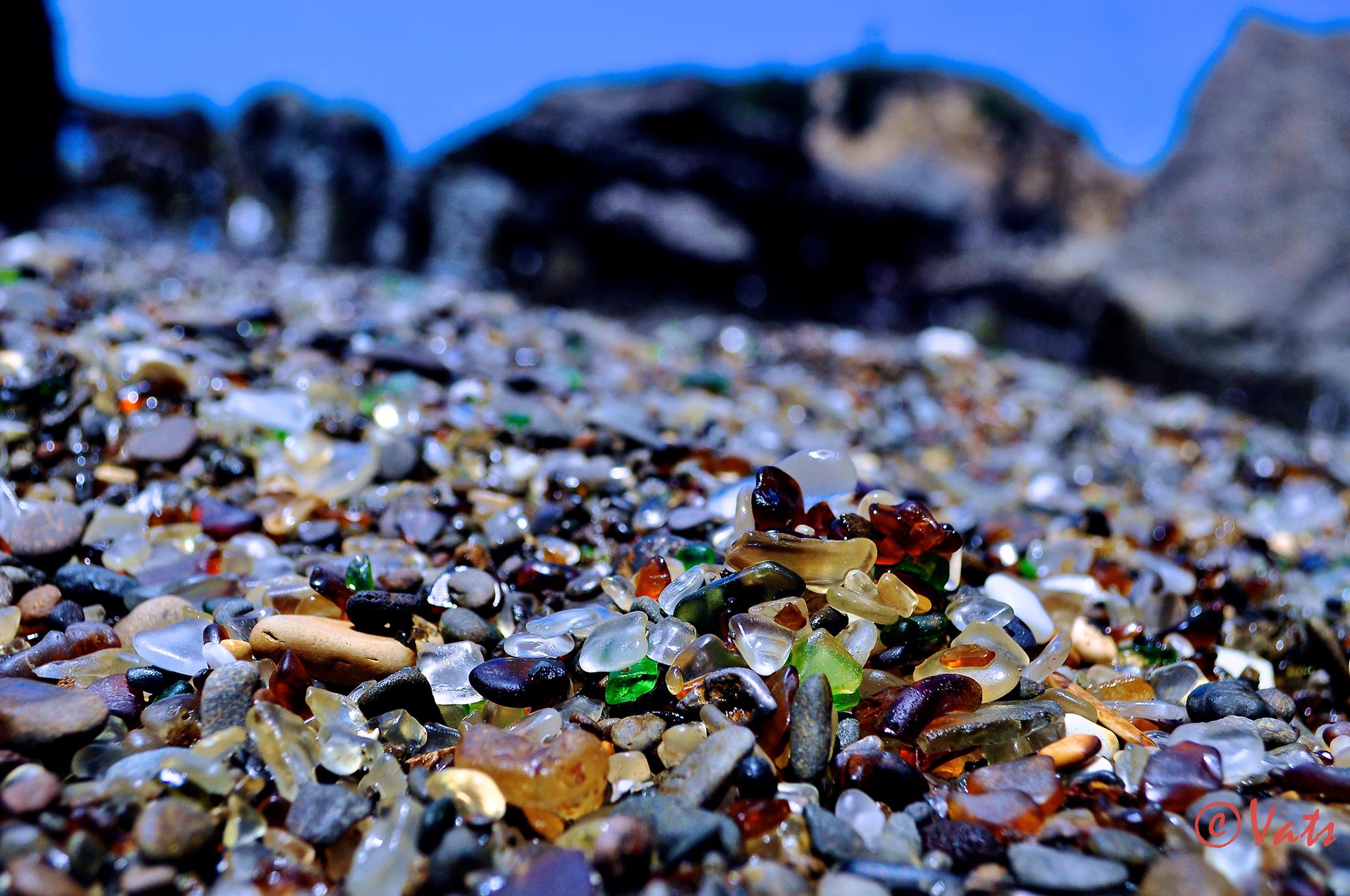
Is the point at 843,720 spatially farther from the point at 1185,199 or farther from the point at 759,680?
the point at 1185,199

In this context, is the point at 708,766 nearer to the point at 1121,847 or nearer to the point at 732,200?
the point at 1121,847

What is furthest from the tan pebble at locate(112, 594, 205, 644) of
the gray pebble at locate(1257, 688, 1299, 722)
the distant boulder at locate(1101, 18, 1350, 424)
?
the distant boulder at locate(1101, 18, 1350, 424)

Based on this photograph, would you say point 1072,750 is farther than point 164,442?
No

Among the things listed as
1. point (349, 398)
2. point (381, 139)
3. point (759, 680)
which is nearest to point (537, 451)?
point (349, 398)

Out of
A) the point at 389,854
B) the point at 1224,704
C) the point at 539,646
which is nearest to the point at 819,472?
the point at 539,646

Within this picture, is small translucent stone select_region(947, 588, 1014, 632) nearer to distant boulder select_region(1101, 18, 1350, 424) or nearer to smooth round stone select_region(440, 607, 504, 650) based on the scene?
smooth round stone select_region(440, 607, 504, 650)

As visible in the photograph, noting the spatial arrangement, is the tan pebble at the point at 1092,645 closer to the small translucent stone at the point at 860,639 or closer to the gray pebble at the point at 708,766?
the small translucent stone at the point at 860,639

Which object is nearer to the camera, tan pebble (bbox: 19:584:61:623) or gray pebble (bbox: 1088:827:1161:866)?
gray pebble (bbox: 1088:827:1161:866)
